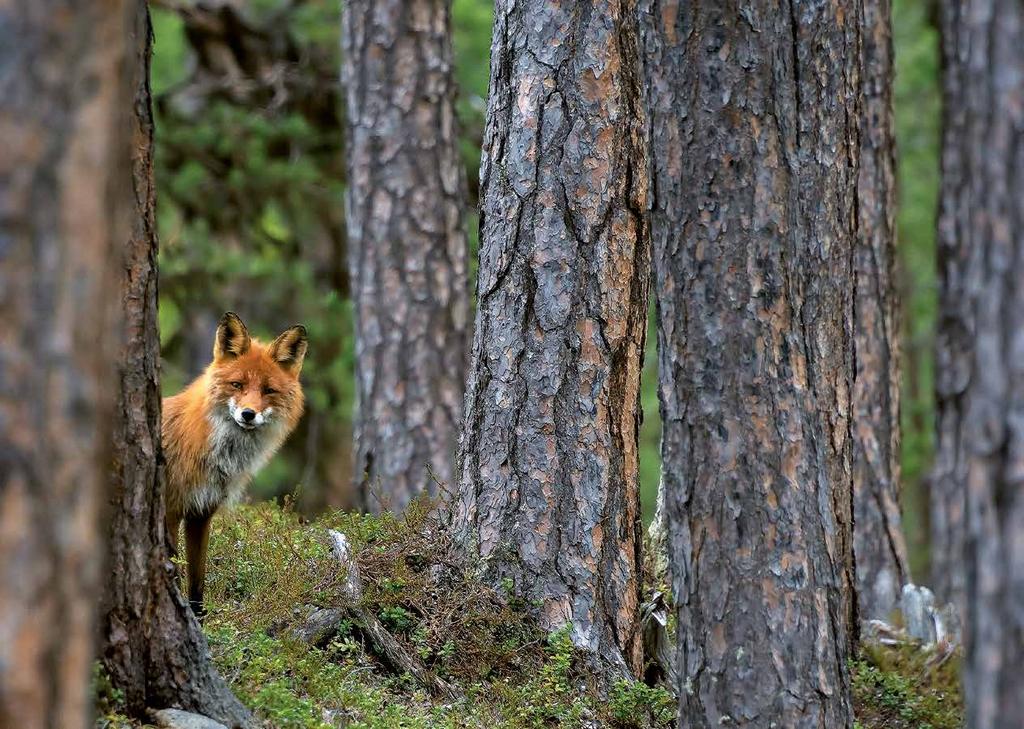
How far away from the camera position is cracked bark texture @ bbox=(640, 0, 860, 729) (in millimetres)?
5516

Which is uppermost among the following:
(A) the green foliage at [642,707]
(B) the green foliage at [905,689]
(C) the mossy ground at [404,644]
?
(C) the mossy ground at [404,644]

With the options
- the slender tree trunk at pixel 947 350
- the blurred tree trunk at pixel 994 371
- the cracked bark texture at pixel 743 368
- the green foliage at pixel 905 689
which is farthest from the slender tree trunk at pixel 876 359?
the blurred tree trunk at pixel 994 371

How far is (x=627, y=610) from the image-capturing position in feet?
23.5

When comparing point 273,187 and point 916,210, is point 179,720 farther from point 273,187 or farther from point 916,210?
point 916,210

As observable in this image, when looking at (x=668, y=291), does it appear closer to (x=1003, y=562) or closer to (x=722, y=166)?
(x=722, y=166)

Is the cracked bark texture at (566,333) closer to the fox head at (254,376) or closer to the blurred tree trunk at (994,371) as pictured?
the fox head at (254,376)

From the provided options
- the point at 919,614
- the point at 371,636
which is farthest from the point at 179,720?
the point at 919,614

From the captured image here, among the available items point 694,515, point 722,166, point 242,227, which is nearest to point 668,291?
point 722,166

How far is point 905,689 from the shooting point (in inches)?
321

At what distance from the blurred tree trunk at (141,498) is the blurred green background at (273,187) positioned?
9.75 metres

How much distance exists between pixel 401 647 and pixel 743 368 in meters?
2.65

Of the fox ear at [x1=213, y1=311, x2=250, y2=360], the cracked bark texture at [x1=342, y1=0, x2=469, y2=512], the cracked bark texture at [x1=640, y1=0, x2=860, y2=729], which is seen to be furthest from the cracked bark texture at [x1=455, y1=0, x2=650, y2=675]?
the cracked bark texture at [x1=342, y1=0, x2=469, y2=512]

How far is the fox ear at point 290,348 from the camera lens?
8.78 m

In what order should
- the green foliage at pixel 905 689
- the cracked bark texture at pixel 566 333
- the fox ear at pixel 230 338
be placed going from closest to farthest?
the cracked bark texture at pixel 566 333
the green foliage at pixel 905 689
the fox ear at pixel 230 338
